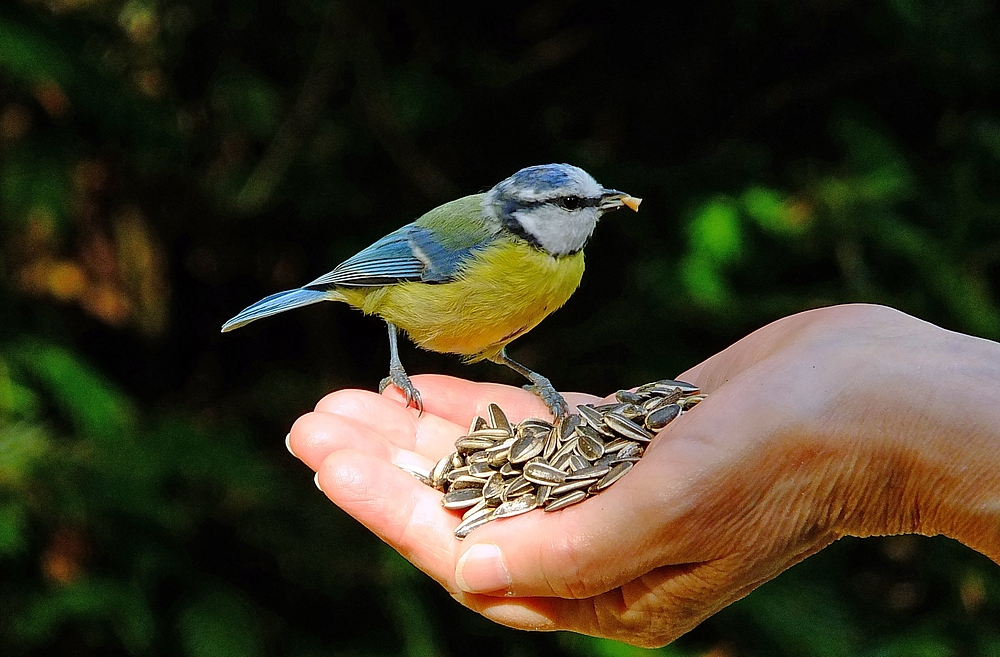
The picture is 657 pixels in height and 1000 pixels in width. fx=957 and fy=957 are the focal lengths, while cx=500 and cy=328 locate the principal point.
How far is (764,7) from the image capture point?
3.16 meters

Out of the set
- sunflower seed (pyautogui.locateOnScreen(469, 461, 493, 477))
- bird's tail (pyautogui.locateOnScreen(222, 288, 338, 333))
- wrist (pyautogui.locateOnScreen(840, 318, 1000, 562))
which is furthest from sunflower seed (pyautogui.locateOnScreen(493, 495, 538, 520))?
bird's tail (pyautogui.locateOnScreen(222, 288, 338, 333))

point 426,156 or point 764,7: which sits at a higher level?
point 764,7

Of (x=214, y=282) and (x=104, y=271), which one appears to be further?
(x=214, y=282)

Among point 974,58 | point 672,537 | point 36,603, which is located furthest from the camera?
point 974,58

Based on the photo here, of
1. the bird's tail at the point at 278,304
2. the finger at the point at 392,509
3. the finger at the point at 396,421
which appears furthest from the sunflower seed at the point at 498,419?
the bird's tail at the point at 278,304

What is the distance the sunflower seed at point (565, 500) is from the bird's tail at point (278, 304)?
1057mm

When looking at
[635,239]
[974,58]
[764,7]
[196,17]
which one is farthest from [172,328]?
[974,58]

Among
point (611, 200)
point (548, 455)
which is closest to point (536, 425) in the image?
point (548, 455)

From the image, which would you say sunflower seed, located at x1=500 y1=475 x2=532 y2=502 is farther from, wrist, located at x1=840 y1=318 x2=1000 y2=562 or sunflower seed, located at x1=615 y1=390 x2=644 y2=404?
wrist, located at x1=840 y1=318 x2=1000 y2=562

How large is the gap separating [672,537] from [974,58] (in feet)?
7.39

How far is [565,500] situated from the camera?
5.32 feet

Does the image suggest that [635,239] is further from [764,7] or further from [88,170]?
[88,170]

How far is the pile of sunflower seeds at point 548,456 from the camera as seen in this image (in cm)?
168

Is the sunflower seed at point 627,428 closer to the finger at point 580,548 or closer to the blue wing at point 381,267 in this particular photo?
the finger at point 580,548
